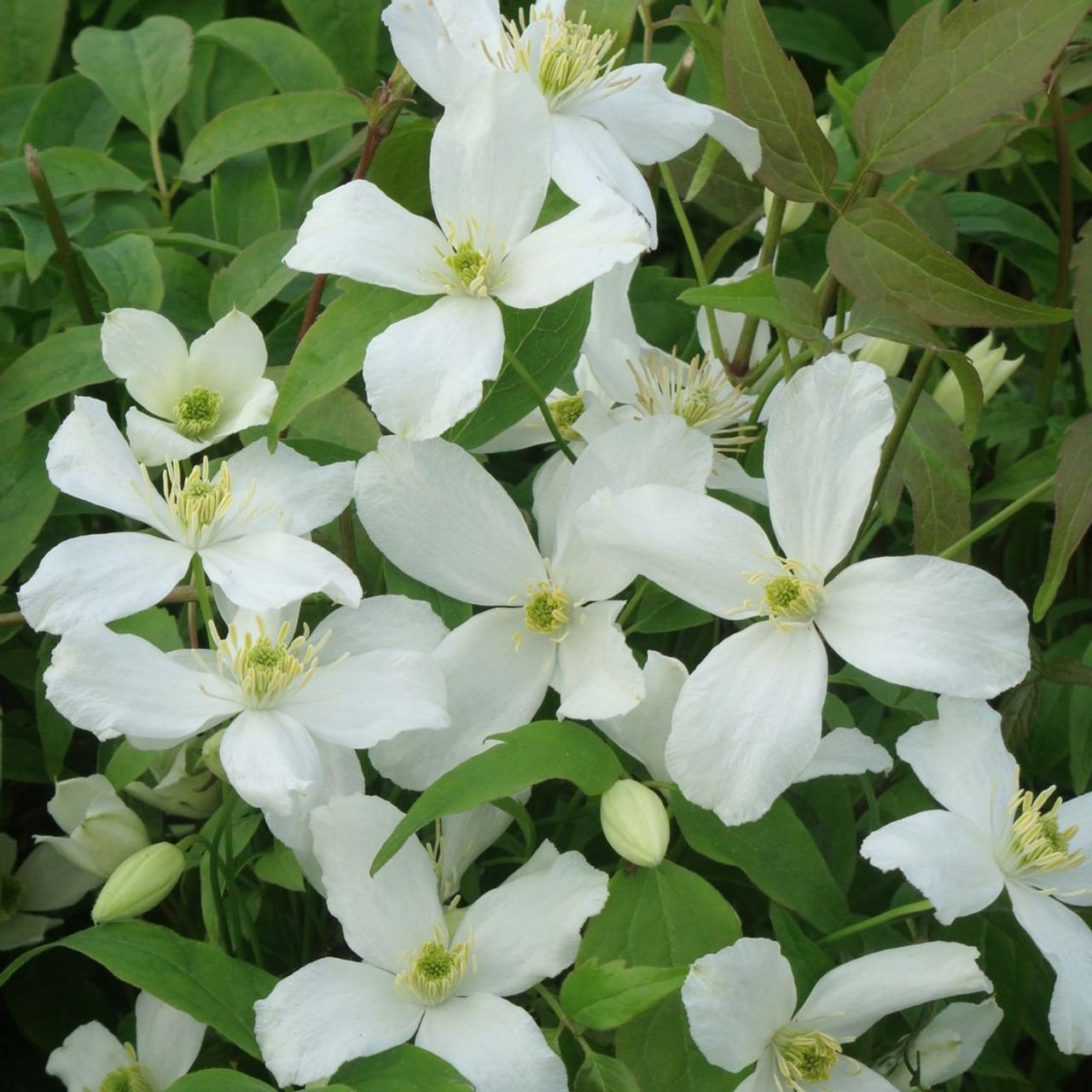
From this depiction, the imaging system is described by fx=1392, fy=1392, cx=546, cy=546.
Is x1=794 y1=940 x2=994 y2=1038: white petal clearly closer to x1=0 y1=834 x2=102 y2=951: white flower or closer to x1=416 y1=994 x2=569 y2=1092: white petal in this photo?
x1=416 y1=994 x2=569 y2=1092: white petal

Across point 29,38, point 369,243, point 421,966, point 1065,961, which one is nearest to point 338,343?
point 369,243

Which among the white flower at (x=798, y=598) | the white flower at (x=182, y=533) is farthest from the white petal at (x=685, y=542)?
the white flower at (x=182, y=533)

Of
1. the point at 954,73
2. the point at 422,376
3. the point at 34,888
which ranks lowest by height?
the point at 34,888

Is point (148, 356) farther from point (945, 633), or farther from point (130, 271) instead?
point (945, 633)

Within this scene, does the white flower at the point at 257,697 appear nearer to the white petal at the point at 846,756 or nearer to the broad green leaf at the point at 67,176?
the white petal at the point at 846,756

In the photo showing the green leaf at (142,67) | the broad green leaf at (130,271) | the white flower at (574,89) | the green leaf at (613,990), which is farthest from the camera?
the green leaf at (142,67)

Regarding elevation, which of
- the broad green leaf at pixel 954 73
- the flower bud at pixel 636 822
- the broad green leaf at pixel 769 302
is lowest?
the flower bud at pixel 636 822

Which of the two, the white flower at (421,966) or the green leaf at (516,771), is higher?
the green leaf at (516,771)
